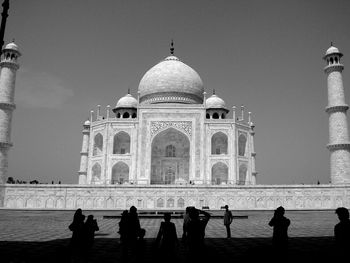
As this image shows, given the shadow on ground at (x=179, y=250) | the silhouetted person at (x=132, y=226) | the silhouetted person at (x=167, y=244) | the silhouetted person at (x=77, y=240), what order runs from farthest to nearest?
1. the shadow on ground at (x=179, y=250)
2. the silhouetted person at (x=132, y=226)
3. the silhouetted person at (x=77, y=240)
4. the silhouetted person at (x=167, y=244)

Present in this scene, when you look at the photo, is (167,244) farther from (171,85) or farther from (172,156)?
(171,85)

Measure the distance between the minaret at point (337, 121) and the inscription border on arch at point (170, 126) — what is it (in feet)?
30.9

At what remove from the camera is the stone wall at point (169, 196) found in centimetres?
2095

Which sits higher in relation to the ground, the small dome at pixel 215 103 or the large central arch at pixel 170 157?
the small dome at pixel 215 103

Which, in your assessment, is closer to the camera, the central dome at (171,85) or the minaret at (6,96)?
the minaret at (6,96)

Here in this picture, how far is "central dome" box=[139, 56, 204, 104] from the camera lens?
3025cm

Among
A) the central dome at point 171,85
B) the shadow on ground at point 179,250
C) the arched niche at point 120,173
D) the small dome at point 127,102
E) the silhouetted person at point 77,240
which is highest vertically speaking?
the central dome at point 171,85

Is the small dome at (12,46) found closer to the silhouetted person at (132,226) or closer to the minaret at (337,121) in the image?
the minaret at (337,121)

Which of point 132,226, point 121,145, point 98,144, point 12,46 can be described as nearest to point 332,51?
point 121,145

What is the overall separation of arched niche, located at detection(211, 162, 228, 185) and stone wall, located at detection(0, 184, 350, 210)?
5.62 metres

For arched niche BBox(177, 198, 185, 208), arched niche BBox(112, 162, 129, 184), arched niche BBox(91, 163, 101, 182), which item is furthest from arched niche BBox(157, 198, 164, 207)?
arched niche BBox(91, 163, 101, 182)

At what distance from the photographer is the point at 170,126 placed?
26.7 meters

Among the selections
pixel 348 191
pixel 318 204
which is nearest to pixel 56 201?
pixel 318 204

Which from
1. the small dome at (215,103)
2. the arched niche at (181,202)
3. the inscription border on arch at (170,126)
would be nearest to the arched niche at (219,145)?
the inscription border on arch at (170,126)
